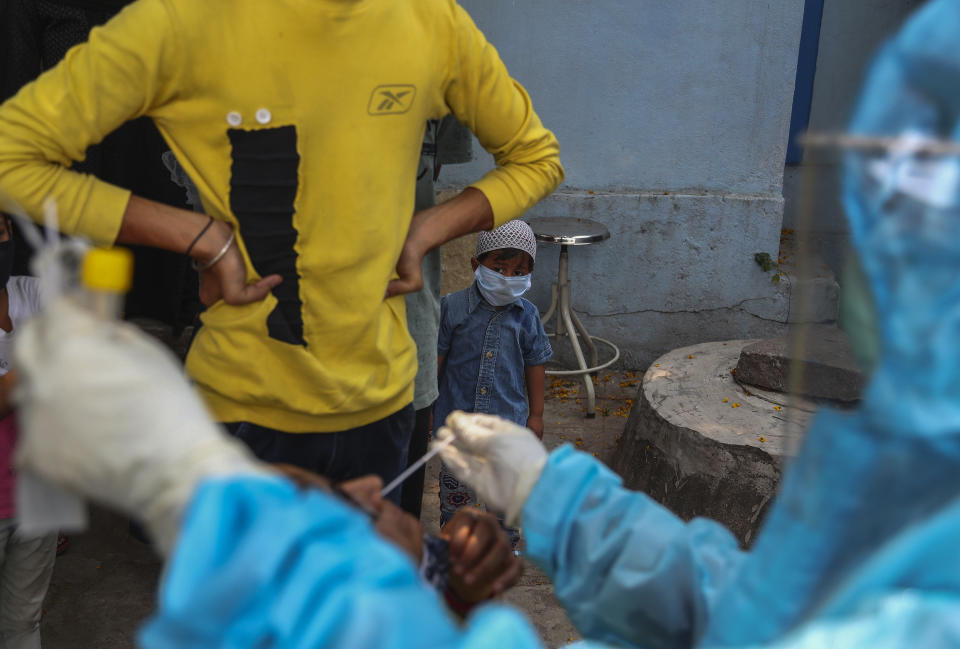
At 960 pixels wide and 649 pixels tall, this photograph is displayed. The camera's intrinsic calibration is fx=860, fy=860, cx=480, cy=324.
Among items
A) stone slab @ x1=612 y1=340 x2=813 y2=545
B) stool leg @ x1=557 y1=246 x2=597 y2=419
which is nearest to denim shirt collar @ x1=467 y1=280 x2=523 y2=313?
stone slab @ x1=612 y1=340 x2=813 y2=545

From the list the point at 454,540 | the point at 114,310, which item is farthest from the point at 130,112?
the point at 454,540

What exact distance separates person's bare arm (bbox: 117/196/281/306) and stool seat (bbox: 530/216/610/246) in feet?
9.69

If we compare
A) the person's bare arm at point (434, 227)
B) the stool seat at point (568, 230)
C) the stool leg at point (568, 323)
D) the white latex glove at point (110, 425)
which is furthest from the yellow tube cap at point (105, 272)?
the stool leg at point (568, 323)

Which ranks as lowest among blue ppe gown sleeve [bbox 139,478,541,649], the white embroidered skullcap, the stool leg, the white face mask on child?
the stool leg

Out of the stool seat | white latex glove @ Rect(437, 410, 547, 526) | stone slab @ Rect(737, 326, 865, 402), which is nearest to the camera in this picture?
stone slab @ Rect(737, 326, 865, 402)

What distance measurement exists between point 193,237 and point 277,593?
41.1 inches

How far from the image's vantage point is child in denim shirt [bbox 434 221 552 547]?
333 centimetres

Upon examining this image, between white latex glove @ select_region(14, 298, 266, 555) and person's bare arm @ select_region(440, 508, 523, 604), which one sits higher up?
white latex glove @ select_region(14, 298, 266, 555)

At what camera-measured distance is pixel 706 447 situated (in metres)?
3.34

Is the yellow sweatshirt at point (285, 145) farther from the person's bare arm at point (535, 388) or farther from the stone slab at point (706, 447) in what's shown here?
the stone slab at point (706, 447)

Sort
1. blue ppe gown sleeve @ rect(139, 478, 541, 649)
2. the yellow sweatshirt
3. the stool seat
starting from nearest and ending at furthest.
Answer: blue ppe gown sleeve @ rect(139, 478, 541, 649), the yellow sweatshirt, the stool seat

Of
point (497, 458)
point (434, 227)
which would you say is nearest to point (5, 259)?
point (434, 227)

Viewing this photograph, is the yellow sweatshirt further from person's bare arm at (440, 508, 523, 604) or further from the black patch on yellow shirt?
person's bare arm at (440, 508, 523, 604)

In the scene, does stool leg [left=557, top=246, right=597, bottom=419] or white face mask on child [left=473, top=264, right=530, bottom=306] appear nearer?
white face mask on child [left=473, top=264, right=530, bottom=306]
